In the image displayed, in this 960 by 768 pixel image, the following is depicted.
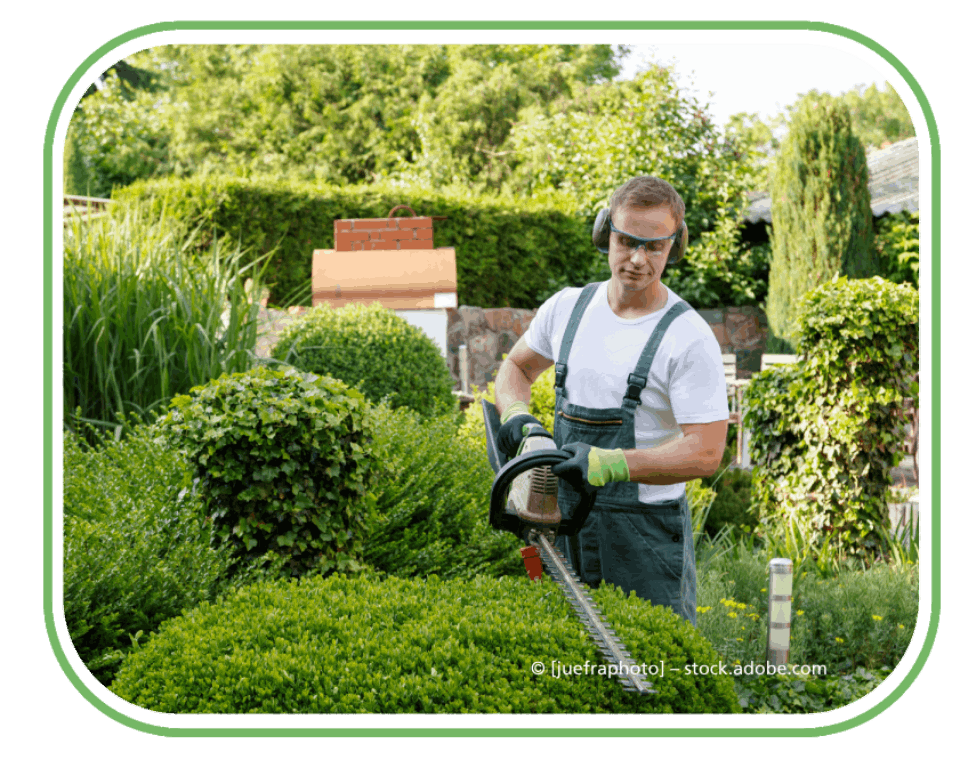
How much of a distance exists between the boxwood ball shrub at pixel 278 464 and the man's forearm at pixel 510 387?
0.65 m

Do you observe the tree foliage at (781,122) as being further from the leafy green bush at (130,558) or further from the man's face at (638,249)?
the leafy green bush at (130,558)

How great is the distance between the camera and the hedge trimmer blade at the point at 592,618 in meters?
2.01

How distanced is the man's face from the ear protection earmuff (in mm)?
62

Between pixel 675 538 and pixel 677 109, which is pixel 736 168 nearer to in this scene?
pixel 677 109

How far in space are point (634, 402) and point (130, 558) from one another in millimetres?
1745

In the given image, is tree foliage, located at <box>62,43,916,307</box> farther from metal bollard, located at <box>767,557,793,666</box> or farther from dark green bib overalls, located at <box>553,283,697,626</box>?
metal bollard, located at <box>767,557,793,666</box>

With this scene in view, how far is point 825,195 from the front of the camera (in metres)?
8.50

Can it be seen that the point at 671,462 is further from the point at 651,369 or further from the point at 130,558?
the point at 130,558

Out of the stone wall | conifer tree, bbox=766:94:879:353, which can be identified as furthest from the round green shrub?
conifer tree, bbox=766:94:879:353

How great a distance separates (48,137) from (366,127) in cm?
1417

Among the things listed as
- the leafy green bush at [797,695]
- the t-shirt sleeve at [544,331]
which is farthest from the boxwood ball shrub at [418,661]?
the t-shirt sleeve at [544,331]

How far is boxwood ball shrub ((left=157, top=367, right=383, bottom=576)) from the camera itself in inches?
115

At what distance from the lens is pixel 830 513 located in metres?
4.95
